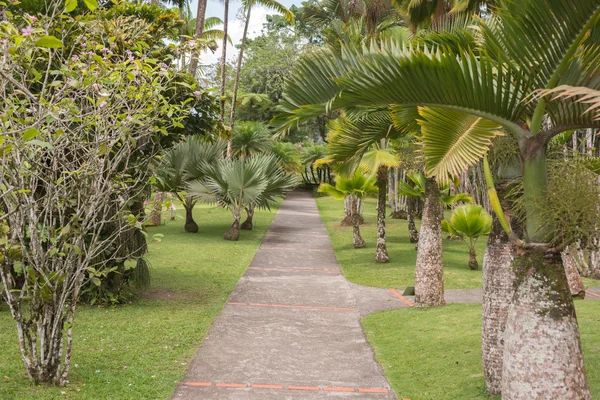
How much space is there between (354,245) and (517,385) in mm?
14748

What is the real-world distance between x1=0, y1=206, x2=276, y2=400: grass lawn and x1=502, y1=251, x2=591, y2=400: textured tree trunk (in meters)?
3.19

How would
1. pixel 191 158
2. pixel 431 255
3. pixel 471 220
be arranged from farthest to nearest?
pixel 191 158 < pixel 471 220 < pixel 431 255

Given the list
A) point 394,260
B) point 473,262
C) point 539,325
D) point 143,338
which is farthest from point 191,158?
point 539,325

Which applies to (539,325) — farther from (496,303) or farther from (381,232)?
(381,232)

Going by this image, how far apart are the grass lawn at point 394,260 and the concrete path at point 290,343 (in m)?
0.67

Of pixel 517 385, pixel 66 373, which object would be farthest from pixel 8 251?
pixel 517 385

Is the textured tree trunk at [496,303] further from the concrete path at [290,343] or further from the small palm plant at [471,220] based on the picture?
the small palm plant at [471,220]

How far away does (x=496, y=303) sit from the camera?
5703mm

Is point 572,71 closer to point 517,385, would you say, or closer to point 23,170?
point 517,385

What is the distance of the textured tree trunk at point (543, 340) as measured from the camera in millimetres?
3854

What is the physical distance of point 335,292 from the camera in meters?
11.7

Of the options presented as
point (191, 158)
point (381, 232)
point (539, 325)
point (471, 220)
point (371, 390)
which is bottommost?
point (371, 390)

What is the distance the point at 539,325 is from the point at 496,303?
1.84m

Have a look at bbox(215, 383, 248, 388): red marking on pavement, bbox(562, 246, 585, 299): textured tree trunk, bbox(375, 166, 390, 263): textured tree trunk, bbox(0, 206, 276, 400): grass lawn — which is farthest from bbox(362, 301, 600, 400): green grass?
bbox(375, 166, 390, 263): textured tree trunk
